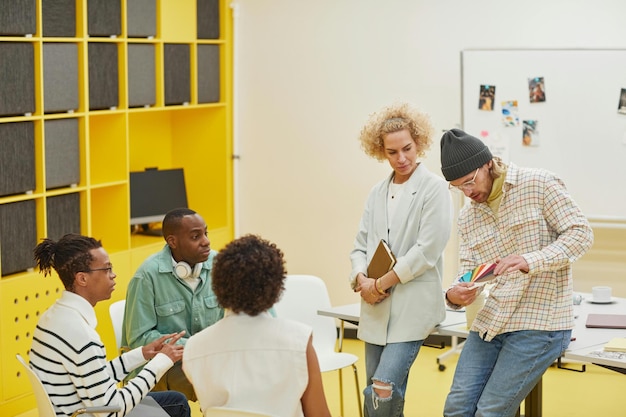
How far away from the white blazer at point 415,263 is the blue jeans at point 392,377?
0.04 m

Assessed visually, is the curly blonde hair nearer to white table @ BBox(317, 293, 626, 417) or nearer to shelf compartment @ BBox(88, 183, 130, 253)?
white table @ BBox(317, 293, 626, 417)

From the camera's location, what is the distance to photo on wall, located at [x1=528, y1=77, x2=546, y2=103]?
5738mm

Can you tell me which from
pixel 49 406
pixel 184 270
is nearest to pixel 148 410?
pixel 49 406

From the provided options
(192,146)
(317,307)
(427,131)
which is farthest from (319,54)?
(427,131)

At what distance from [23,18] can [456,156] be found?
8.61 feet

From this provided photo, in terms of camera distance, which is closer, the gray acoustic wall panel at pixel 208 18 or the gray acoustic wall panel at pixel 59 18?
the gray acoustic wall panel at pixel 59 18

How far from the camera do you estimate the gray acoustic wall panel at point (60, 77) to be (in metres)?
5.18

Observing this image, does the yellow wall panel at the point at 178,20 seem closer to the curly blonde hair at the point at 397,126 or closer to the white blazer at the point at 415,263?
the curly blonde hair at the point at 397,126

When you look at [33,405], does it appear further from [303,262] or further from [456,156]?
[456,156]

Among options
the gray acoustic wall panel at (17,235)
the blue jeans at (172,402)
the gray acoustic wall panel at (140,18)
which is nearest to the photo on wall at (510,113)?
the gray acoustic wall panel at (140,18)

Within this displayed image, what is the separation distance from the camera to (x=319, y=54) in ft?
21.4

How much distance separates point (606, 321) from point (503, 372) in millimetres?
722

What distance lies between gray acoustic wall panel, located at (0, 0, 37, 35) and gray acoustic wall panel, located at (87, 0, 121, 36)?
1.63 feet

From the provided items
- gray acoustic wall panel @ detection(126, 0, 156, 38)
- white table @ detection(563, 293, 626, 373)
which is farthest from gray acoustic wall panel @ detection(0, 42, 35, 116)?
white table @ detection(563, 293, 626, 373)
